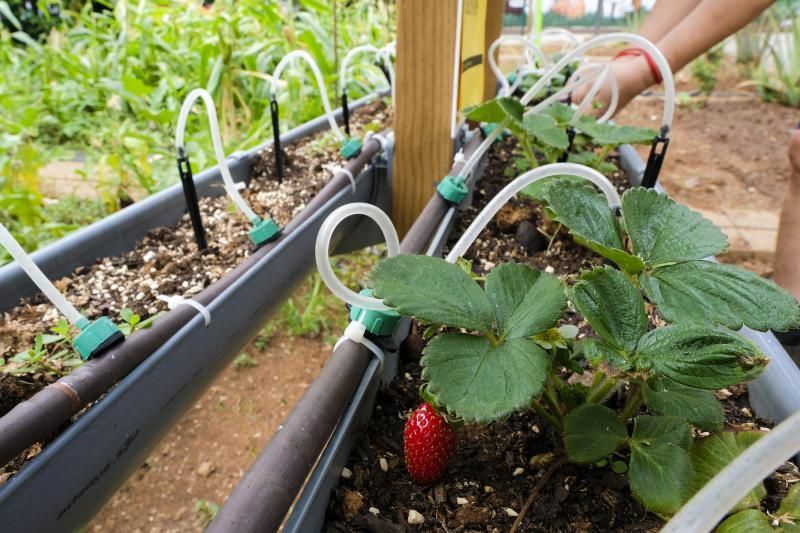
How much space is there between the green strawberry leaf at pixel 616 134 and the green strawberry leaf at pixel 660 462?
55 centimetres

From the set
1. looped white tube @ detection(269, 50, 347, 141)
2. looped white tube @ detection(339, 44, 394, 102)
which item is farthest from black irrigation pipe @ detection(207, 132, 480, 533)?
looped white tube @ detection(339, 44, 394, 102)

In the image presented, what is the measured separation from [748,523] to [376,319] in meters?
0.34

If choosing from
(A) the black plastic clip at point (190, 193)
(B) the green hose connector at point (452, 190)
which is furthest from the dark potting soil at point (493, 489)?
(A) the black plastic clip at point (190, 193)

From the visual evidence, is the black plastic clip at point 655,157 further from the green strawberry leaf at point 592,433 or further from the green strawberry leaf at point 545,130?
the green strawberry leaf at point 592,433

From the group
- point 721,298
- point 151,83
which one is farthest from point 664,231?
point 151,83

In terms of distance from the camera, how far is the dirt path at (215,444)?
109 centimetres

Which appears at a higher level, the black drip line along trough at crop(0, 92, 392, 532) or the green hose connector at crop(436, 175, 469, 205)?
the green hose connector at crop(436, 175, 469, 205)

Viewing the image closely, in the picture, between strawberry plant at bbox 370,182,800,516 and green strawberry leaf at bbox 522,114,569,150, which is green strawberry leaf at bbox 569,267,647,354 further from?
green strawberry leaf at bbox 522,114,569,150

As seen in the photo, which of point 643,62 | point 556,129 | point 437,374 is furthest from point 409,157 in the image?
point 437,374

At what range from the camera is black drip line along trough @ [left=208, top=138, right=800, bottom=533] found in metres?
0.36

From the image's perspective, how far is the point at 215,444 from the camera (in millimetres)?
1240

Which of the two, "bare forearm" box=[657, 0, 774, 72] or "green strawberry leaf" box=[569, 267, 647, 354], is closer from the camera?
"green strawberry leaf" box=[569, 267, 647, 354]

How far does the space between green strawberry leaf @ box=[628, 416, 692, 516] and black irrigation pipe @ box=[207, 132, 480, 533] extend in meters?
0.25

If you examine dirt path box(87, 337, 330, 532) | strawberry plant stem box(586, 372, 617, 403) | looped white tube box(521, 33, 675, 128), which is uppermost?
looped white tube box(521, 33, 675, 128)
